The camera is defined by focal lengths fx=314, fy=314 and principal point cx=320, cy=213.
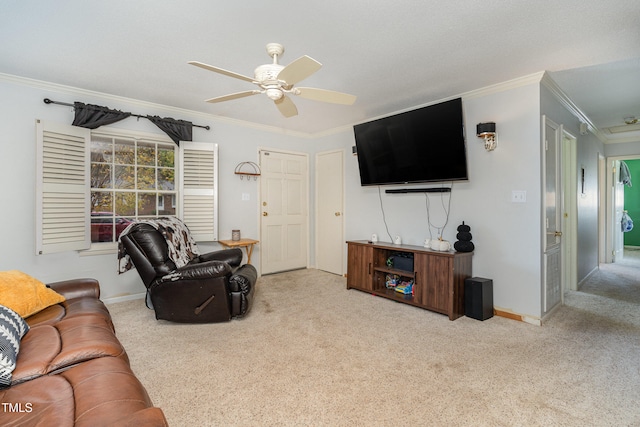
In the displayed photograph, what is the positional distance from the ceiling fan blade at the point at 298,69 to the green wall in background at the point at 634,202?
9.54m

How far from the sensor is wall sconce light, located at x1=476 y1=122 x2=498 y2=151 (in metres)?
3.13

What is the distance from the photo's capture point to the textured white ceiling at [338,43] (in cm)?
197

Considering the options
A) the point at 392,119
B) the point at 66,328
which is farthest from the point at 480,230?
the point at 66,328

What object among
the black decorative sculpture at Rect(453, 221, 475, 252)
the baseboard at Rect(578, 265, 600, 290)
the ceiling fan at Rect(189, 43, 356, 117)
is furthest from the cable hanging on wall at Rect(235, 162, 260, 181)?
the baseboard at Rect(578, 265, 600, 290)

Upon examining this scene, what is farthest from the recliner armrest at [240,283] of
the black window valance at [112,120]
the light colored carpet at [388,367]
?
the black window valance at [112,120]

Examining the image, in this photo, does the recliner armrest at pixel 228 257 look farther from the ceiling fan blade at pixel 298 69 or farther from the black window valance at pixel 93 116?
the ceiling fan blade at pixel 298 69

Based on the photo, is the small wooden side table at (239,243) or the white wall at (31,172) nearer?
the white wall at (31,172)

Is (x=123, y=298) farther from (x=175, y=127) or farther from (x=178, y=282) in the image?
(x=175, y=127)

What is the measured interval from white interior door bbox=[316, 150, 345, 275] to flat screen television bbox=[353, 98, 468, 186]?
0.77m

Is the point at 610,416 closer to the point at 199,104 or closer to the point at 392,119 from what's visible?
the point at 392,119

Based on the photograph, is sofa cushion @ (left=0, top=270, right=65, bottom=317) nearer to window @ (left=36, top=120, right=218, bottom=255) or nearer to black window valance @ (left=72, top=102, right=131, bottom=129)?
window @ (left=36, top=120, right=218, bottom=255)

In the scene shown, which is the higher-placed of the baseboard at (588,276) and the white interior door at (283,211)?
the white interior door at (283,211)

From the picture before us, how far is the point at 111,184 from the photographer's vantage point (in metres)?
3.59

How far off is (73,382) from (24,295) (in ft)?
3.14
